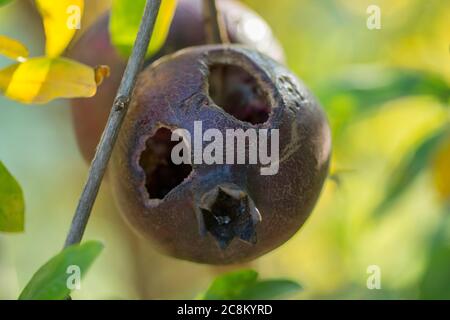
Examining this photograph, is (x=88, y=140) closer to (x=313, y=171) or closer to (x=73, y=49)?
(x=73, y=49)

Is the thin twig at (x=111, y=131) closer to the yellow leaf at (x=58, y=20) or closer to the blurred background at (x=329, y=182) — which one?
the yellow leaf at (x=58, y=20)

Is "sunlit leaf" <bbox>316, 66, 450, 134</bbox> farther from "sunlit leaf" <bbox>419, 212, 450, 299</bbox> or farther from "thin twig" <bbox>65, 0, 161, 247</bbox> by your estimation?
"thin twig" <bbox>65, 0, 161, 247</bbox>

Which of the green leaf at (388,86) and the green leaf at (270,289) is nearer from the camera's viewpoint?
the green leaf at (270,289)

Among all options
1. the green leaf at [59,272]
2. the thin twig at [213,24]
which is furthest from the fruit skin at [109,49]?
the green leaf at [59,272]

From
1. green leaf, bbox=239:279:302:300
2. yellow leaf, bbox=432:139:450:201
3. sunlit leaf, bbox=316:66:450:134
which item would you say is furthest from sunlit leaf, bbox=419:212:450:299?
green leaf, bbox=239:279:302:300

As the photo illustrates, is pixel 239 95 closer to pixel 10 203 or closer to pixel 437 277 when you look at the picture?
pixel 10 203
